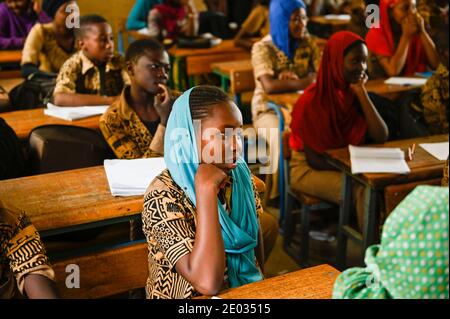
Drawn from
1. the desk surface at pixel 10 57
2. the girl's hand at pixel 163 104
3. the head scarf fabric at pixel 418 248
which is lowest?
the desk surface at pixel 10 57

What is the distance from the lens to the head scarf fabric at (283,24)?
4.00 meters

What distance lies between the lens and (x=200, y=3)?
7578mm

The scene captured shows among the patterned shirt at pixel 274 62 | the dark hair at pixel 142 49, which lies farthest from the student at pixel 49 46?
the dark hair at pixel 142 49

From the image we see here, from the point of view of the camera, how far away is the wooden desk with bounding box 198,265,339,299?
→ 4.86 feet

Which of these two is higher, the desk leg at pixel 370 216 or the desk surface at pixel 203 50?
the desk surface at pixel 203 50

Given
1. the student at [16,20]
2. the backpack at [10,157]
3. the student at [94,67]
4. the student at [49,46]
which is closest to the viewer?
the backpack at [10,157]

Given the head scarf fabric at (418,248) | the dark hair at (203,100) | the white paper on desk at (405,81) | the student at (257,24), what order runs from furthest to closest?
the student at (257,24) < the white paper on desk at (405,81) < the dark hair at (203,100) < the head scarf fabric at (418,248)

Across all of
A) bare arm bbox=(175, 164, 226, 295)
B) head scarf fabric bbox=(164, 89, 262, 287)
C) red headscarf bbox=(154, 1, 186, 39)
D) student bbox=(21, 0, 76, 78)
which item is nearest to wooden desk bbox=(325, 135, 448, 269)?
head scarf fabric bbox=(164, 89, 262, 287)

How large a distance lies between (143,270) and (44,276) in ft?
1.81

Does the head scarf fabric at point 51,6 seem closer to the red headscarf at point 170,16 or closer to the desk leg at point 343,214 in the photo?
the red headscarf at point 170,16

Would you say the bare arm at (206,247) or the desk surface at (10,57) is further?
the desk surface at (10,57)

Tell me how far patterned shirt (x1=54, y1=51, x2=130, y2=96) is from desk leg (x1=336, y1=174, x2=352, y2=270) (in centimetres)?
139

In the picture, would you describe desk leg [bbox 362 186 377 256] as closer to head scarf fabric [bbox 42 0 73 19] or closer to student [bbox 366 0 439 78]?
student [bbox 366 0 439 78]

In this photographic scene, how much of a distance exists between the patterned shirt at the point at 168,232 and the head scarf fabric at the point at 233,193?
0.12 ft
